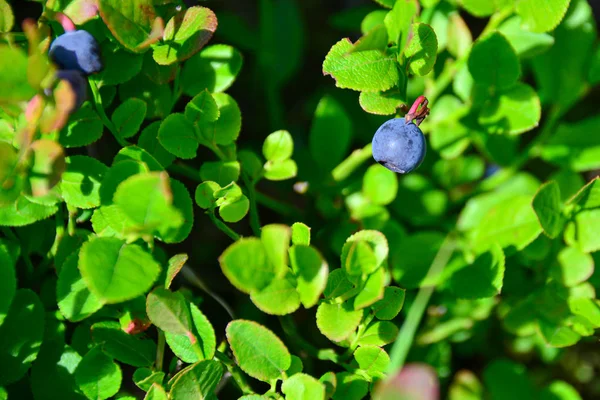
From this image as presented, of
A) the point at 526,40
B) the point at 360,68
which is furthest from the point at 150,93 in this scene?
the point at 526,40

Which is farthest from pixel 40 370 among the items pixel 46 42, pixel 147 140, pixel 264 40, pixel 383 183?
pixel 264 40

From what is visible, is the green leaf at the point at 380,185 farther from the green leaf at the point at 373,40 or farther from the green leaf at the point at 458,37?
the green leaf at the point at 373,40

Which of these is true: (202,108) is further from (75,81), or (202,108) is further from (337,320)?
(337,320)

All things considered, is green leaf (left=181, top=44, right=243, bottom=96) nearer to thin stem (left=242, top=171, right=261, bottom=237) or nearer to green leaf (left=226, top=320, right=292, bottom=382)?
thin stem (left=242, top=171, right=261, bottom=237)

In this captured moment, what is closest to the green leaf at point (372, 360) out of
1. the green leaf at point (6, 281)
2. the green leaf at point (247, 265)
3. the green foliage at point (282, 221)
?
the green foliage at point (282, 221)

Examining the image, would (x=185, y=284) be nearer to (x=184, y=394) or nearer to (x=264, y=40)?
(x=184, y=394)

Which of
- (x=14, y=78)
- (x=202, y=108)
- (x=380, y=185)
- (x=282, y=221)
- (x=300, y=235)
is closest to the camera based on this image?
(x=14, y=78)
